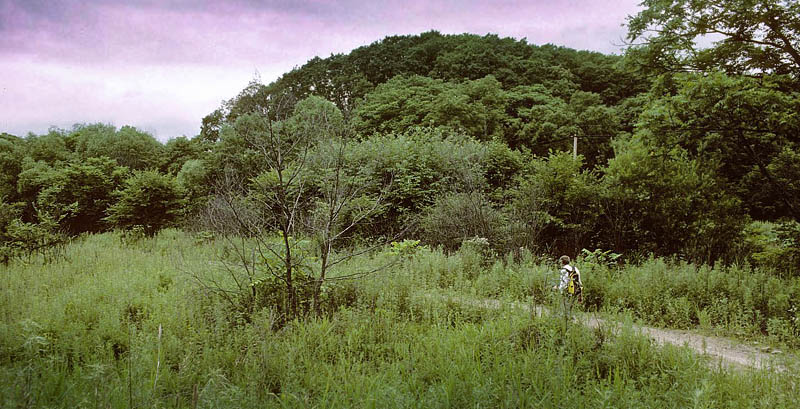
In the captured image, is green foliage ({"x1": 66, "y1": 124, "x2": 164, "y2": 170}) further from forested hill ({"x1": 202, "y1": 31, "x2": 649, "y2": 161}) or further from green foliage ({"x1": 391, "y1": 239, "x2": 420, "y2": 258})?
green foliage ({"x1": 391, "y1": 239, "x2": 420, "y2": 258})

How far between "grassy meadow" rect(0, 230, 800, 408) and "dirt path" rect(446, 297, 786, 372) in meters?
0.24

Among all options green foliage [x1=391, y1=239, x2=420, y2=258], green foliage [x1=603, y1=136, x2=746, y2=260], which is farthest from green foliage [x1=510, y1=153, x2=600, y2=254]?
green foliage [x1=391, y1=239, x2=420, y2=258]

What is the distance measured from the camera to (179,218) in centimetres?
1698

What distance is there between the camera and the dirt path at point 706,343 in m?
4.82

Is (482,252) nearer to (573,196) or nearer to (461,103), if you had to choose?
(573,196)

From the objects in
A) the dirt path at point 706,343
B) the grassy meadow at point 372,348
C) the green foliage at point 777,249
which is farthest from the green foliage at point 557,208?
the dirt path at point 706,343

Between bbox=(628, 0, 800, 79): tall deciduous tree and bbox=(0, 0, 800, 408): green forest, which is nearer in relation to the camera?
bbox=(0, 0, 800, 408): green forest

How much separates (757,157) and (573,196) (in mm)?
4333

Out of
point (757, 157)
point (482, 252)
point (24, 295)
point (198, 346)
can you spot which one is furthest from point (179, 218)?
point (757, 157)

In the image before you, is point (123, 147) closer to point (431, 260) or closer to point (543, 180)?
point (431, 260)

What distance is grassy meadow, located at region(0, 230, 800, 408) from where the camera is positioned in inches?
137

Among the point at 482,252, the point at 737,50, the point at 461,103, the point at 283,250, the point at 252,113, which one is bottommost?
the point at 482,252

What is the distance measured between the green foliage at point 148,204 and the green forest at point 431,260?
0.08 metres

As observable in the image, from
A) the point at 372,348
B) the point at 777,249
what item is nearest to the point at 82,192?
the point at 372,348
